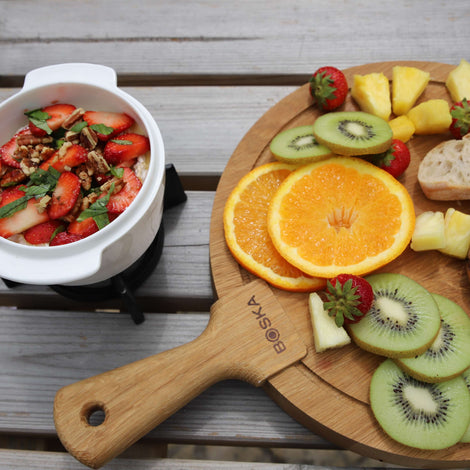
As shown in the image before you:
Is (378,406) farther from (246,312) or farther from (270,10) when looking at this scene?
(270,10)

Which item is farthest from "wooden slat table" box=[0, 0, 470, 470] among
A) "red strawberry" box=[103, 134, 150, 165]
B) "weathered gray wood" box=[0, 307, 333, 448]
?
"red strawberry" box=[103, 134, 150, 165]

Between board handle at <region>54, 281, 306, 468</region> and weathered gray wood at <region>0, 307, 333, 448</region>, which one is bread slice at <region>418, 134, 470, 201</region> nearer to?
board handle at <region>54, 281, 306, 468</region>

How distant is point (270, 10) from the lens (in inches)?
72.0

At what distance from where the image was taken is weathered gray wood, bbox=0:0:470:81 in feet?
5.76

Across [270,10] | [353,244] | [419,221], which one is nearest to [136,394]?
[353,244]

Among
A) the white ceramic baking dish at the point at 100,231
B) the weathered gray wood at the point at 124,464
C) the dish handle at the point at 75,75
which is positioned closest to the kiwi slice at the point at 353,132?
the white ceramic baking dish at the point at 100,231

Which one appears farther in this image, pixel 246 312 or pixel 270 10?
pixel 270 10

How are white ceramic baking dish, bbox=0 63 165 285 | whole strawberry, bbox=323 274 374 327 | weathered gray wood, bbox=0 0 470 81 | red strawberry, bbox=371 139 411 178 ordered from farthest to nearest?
1. weathered gray wood, bbox=0 0 470 81
2. red strawberry, bbox=371 139 411 178
3. whole strawberry, bbox=323 274 374 327
4. white ceramic baking dish, bbox=0 63 165 285

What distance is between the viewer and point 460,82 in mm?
1463

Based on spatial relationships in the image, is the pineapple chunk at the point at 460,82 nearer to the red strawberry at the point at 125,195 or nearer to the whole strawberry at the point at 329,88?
the whole strawberry at the point at 329,88

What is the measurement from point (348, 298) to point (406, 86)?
0.74m

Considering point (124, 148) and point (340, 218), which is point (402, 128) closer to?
point (340, 218)

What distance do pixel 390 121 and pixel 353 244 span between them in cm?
44

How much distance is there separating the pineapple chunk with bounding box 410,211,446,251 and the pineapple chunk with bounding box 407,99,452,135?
289 millimetres
